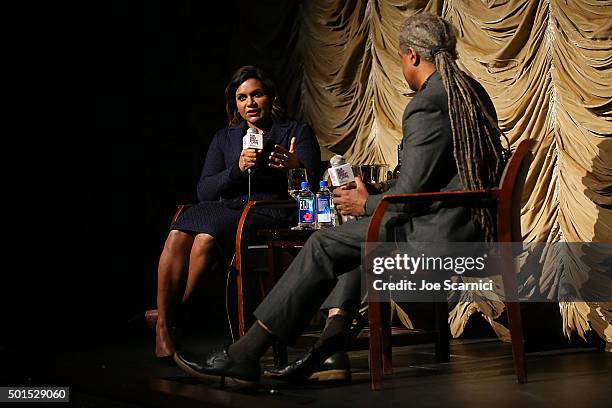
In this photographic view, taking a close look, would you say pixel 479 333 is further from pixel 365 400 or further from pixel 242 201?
pixel 365 400

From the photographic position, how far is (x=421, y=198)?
2758mm

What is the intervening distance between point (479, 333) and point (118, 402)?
201 centimetres

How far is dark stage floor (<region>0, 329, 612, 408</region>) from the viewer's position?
8.57ft

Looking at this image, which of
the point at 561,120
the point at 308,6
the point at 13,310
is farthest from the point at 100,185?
the point at 561,120

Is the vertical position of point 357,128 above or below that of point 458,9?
below

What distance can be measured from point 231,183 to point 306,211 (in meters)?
0.47

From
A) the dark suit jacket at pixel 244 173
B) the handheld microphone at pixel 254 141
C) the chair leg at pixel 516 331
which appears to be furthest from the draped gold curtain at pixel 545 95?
the handheld microphone at pixel 254 141

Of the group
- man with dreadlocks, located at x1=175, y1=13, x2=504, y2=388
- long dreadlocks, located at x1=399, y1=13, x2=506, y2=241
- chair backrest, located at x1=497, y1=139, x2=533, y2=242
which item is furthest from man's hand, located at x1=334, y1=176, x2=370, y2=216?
chair backrest, located at x1=497, y1=139, x2=533, y2=242

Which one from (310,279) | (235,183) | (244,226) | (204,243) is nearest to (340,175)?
(310,279)

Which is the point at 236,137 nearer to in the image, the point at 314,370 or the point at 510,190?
the point at 314,370

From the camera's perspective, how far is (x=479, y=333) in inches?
176

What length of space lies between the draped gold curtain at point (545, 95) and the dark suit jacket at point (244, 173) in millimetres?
933

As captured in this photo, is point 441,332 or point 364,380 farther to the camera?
point 441,332

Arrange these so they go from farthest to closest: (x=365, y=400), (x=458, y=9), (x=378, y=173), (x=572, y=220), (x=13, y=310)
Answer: (x=13, y=310) < (x=458, y=9) < (x=572, y=220) < (x=378, y=173) < (x=365, y=400)
